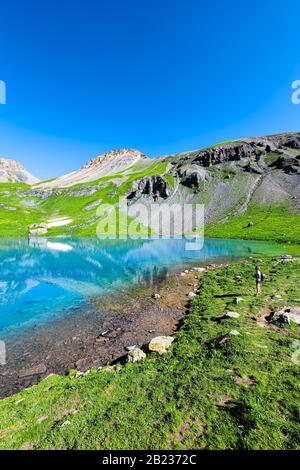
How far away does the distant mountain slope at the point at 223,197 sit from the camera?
4555 inches

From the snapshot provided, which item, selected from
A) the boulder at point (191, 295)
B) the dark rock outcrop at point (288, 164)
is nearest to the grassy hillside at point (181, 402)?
the boulder at point (191, 295)

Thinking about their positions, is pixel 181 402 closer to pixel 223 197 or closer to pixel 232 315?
pixel 232 315

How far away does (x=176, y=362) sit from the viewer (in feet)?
44.0

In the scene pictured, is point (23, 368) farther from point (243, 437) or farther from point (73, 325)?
point (243, 437)

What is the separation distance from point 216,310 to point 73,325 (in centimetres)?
1390

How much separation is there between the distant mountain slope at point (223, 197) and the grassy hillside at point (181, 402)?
3382 inches

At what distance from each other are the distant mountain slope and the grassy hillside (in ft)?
282

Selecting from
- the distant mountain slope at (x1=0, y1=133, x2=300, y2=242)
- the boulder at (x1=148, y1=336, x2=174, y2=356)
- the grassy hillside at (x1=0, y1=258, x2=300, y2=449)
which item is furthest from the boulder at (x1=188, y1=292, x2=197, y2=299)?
the distant mountain slope at (x1=0, y1=133, x2=300, y2=242)

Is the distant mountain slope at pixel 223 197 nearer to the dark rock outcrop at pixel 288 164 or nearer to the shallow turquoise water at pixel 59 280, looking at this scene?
the dark rock outcrop at pixel 288 164

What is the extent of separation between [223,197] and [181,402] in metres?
147

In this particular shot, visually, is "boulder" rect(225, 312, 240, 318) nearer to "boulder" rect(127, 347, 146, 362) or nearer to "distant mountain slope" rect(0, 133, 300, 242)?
"boulder" rect(127, 347, 146, 362)

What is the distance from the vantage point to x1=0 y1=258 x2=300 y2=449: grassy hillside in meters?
8.20

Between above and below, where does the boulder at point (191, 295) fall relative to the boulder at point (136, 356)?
below
